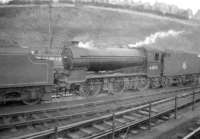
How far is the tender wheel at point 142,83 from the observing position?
14930 mm

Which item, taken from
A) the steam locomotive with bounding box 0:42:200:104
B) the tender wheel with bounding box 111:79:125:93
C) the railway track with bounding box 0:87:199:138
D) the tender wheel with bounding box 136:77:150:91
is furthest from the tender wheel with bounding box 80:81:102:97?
the tender wheel with bounding box 136:77:150:91

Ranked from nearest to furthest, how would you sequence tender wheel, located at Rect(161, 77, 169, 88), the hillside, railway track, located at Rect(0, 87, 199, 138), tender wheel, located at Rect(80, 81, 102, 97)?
railway track, located at Rect(0, 87, 199, 138), tender wheel, located at Rect(80, 81, 102, 97), tender wheel, located at Rect(161, 77, 169, 88), the hillside

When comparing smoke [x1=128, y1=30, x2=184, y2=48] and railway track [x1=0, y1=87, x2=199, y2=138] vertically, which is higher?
smoke [x1=128, y1=30, x2=184, y2=48]

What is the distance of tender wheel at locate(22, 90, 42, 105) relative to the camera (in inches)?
404

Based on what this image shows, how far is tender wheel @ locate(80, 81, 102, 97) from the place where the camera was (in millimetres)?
12359

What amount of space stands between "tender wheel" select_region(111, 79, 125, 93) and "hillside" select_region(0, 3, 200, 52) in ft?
62.4

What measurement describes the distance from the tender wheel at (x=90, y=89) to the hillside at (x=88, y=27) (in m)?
19.2

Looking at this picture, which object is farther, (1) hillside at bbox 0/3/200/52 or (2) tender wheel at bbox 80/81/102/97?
(1) hillside at bbox 0/3/200/52

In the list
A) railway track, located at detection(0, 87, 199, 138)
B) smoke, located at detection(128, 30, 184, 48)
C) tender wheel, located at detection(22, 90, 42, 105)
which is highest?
smoke, located at detection(128, 30, 184, 48)

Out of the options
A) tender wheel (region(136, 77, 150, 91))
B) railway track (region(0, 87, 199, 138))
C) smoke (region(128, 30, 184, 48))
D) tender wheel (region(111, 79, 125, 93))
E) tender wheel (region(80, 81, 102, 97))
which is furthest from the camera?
smoke (region(128, 30, 184, 48))

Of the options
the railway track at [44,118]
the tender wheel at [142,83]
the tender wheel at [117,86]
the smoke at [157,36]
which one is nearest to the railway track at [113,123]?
the railway track at [44,118]

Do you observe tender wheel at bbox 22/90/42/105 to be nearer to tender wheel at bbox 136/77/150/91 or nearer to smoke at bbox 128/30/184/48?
tender wheel at bbox 136/77/150/91

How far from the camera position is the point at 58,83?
38.5 ft

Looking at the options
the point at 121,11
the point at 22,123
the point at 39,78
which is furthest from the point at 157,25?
the point at 22,123
